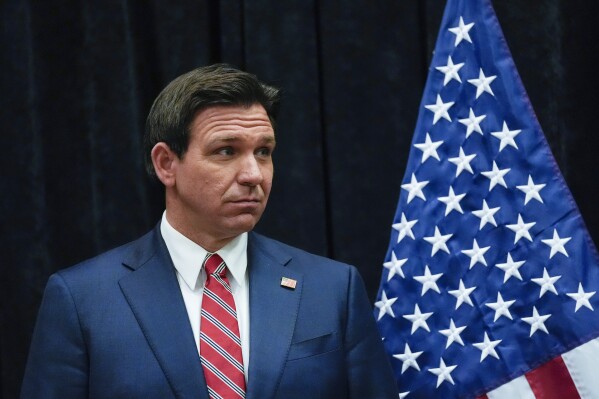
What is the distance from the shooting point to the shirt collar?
2.21 metres

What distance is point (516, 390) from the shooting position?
2.48m

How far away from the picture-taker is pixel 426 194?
2.62m

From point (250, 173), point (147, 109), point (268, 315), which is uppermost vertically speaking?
point (147, 109)

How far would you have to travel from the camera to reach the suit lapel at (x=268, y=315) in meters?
2.11

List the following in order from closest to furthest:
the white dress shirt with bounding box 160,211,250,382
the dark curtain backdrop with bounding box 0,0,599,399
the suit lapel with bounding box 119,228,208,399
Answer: the suit lapel with bounding box 119,228,208,399, the white dress shirt with bounding box 160,211,250,382, the dark curtain backdrop with bounding box 0,0,599,399

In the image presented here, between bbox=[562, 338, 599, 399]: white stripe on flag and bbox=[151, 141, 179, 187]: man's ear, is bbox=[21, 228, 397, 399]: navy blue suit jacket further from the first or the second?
bbox=[562, 338, 599, 399]: white stripe on flag

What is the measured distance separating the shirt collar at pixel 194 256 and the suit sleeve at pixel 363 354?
0.89 feet

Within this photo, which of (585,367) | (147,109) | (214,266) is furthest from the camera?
(147,109)

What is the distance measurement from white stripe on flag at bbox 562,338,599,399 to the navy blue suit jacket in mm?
484

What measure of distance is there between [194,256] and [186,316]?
145 mm

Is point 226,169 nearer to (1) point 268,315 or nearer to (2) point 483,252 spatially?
(1) point 268,315

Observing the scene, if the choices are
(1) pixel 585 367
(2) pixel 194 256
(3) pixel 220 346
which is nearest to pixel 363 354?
(3) pixel 220 346

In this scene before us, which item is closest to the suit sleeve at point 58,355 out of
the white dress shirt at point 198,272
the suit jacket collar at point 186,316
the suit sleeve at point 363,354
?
the suit jacket collar at point 186,316

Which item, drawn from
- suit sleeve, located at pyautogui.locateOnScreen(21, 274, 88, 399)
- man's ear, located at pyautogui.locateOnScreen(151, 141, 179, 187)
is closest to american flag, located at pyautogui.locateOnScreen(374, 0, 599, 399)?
man's ear, located at pyautogui.locateOnScreen(151, 141, 179, 187)
